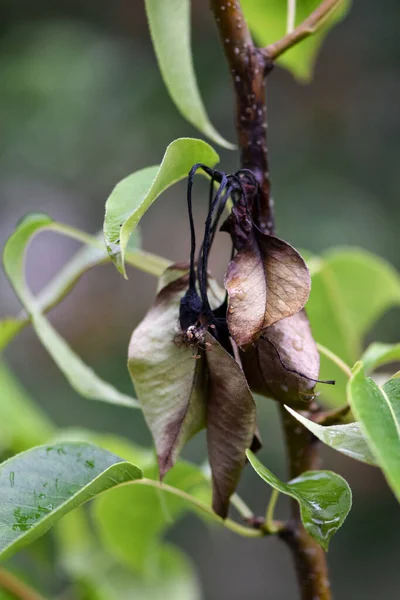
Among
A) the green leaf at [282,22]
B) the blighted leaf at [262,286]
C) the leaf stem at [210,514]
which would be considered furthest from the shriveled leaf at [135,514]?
the green leaf at [282,22]

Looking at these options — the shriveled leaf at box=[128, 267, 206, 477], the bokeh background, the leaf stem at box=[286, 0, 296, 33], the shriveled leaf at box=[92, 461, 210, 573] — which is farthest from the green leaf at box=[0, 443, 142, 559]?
the bokeh background

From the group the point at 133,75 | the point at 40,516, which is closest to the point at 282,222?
the point at 133,75

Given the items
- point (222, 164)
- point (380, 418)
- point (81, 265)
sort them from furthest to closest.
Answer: point (222, 164) < point (81, 265) < point (380, 418)

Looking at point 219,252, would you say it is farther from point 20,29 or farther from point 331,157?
point 20,29

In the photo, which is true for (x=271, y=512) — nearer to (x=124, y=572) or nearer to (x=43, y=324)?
(x=43, y=324)

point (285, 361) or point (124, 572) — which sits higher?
point (285, 361)

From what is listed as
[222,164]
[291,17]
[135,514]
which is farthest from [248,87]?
[222,164]

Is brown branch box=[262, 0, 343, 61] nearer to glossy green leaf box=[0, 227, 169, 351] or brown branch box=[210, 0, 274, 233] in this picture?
brown branch box=[210, 0, 274, 233]
